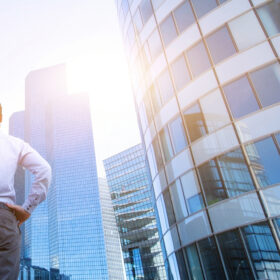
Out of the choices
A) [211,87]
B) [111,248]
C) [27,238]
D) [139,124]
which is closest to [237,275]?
[211,87]

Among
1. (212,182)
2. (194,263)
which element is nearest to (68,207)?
(194,263)

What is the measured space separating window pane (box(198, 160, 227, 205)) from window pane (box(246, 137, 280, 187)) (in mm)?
1603

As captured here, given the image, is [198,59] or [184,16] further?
[184,16]

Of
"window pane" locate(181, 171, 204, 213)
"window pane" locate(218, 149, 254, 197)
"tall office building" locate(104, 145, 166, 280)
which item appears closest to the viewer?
"window pane" locate(218, 149, 254, 197)

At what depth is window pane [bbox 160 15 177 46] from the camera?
1784 cm

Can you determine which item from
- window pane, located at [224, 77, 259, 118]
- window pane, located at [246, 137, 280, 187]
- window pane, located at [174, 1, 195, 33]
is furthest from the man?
Result: window pane, located at [174, 1, 195, 33]

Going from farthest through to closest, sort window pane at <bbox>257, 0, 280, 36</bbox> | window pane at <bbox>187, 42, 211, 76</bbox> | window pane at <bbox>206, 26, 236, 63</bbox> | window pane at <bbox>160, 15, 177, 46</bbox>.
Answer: window pane at <bbox>160, 15, 177, 46</bbox> → window pane at <bbox>187, 42, 211, 76</bbox> → window pane at <bbox>206, 26, 236, 63</bbox> → window pane at <bbox>257, 0, 280, 36</bbox>

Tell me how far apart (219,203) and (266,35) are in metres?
7.56

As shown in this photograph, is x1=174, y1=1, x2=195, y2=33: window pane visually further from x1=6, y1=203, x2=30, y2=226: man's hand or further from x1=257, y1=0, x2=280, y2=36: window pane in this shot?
x1=6, y1=203, x2=30, y2=226: man's hand

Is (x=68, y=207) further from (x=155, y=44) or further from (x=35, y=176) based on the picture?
(x=35, y=176)

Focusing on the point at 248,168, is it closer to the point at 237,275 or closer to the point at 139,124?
the point at 237,275

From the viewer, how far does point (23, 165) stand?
2.28 metres

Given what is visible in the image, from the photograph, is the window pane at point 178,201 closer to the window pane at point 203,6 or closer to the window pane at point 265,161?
the window pane at point 265,161

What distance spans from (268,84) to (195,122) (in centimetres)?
369
